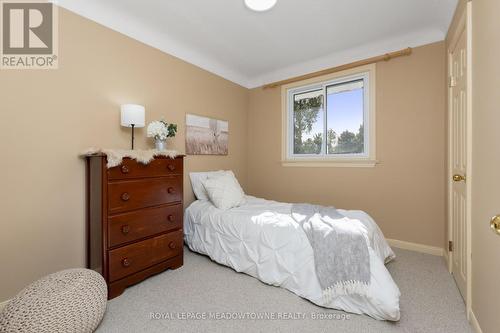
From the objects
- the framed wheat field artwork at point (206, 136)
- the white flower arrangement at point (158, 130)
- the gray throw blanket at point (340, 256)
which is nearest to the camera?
the gray throw blanket at point (340, 256)

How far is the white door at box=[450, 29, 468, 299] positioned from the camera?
1743mm

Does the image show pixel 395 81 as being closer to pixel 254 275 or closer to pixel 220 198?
pixel 220 198

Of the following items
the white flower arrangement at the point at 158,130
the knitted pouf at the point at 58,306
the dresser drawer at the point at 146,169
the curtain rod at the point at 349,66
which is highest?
the curtain rod at the point at 349,66

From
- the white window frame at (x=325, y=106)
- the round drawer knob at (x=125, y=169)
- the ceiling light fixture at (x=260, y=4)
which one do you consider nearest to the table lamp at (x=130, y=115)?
the round drawer knob at (x=125, y=169)

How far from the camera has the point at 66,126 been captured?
6.38 feet

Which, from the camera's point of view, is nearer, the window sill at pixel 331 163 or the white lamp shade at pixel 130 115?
the white lamp shade at pixel 130 115

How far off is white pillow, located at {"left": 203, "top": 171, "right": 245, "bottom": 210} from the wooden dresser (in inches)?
16.1

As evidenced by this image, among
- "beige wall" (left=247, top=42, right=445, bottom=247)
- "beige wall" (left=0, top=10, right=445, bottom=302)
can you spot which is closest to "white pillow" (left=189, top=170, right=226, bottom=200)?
"beige wall" (left=0, top=10, right=445, bottom=302)

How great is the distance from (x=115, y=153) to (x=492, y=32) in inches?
97.0

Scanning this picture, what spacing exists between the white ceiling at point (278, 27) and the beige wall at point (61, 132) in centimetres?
22

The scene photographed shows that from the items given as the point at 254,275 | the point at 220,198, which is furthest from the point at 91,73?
the point at 254,275

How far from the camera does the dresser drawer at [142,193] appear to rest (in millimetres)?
1806

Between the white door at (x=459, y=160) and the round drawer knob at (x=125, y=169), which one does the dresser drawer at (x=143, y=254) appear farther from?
the white door at (x=459, y=160)

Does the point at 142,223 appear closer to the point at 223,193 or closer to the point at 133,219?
the point at 133,219
